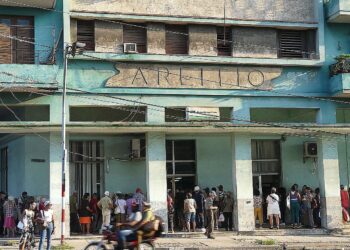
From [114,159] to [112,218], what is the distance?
3.12m

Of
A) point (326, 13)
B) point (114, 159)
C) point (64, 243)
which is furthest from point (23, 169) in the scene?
point (326, 13)

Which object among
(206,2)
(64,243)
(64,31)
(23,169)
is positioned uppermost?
(206,2)

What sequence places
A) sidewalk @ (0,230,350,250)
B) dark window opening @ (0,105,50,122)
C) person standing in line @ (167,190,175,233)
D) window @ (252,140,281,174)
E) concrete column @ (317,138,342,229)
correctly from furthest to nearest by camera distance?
window @ (252,140,281,174) → concrete column @ (317,138,342,229) → dark window opening @ (0,105,50,122) → person standing in line @ (167,190,175,233) → sidewalk @ (0,230,350,250)

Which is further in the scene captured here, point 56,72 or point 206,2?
point 206,2

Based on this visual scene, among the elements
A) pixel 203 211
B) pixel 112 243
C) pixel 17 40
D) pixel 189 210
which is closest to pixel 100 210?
pixel 189 210

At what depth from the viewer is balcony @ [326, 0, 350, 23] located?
24750 mm

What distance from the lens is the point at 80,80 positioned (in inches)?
918

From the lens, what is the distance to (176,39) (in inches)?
979

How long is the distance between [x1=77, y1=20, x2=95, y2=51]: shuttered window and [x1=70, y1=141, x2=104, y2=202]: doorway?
4.39 meters

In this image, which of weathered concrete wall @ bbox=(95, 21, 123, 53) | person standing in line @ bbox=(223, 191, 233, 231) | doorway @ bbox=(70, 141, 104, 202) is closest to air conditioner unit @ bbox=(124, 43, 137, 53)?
weathered concrete wall @ bbox=(95, 21, 123, 53)

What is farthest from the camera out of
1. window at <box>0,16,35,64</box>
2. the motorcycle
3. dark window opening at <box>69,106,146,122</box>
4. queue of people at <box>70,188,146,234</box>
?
dark window opening at <box>69,106,146,122</box>

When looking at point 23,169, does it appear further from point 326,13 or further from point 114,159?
point 326,13

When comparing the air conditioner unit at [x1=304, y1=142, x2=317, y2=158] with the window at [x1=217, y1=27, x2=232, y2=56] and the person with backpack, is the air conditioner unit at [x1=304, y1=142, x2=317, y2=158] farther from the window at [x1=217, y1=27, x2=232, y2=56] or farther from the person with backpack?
the window at [x1=217, y1=27, x2=232, y2=56]

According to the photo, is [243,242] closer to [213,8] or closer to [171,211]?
[171,211]
